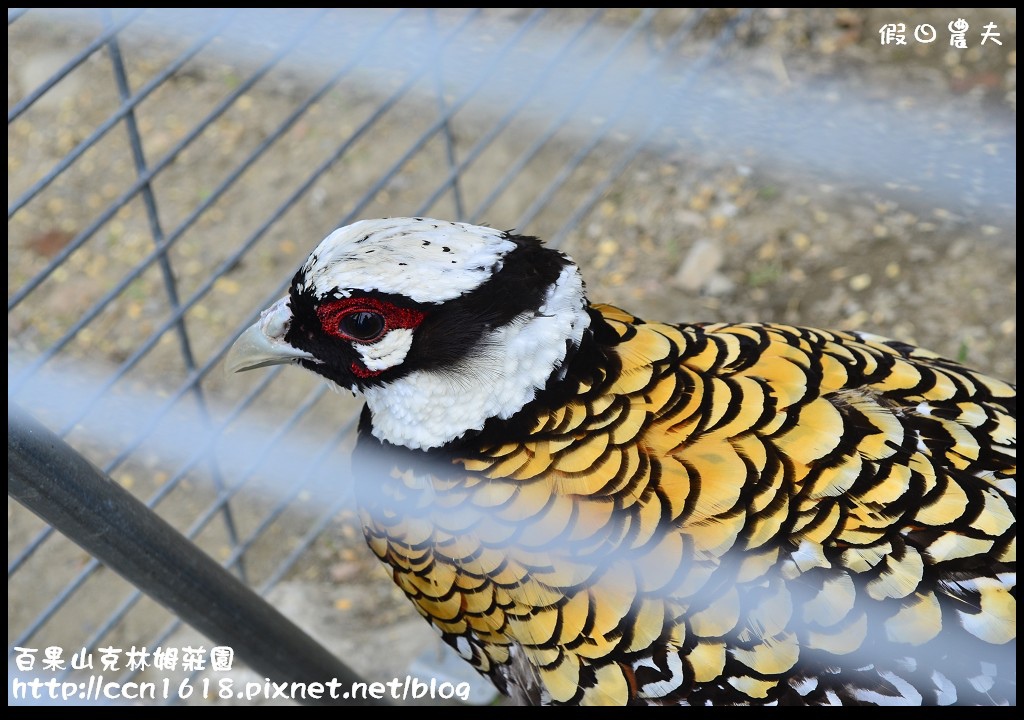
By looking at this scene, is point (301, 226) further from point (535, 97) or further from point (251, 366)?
point (251, 366)

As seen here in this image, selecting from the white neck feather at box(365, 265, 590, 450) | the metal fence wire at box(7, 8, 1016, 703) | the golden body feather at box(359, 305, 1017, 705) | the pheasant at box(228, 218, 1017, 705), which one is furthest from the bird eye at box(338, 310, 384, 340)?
the metal fence wire at box(7, 8, 1016, 703)

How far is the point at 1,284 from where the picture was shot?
223cm

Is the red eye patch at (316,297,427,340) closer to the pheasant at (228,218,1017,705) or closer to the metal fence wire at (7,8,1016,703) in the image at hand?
the pheasant at (228,218,1017,705)

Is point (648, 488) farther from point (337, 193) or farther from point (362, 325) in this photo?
point (337, 193)

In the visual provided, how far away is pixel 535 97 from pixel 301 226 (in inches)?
49.5

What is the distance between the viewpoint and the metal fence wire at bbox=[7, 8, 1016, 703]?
9.70ft

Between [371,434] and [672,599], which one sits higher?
[371,434]

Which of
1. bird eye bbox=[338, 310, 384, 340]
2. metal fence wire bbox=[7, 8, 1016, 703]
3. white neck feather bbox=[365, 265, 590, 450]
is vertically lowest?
metal fence wire bbox=[7, 8, 1016, 703]

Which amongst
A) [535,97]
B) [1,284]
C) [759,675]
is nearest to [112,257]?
[535,97]

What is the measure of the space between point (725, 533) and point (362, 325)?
30.5 inches

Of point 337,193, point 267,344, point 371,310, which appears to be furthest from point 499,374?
point 337,193

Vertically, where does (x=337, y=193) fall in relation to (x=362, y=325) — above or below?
below

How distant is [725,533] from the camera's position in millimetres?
1822

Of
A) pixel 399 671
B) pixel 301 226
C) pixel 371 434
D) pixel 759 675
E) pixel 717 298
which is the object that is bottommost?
pixel 399 671
